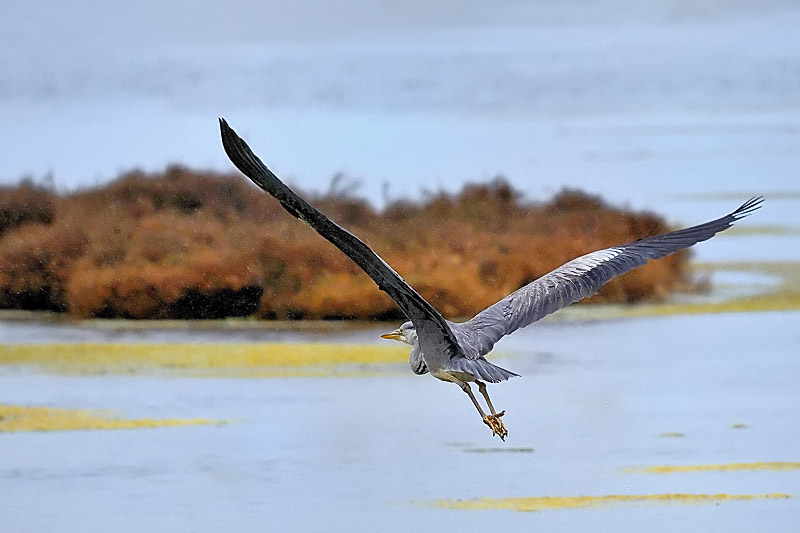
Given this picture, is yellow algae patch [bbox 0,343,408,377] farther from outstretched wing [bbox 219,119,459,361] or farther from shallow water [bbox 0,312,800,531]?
outstretched wing [bbox 219,119,459,361]

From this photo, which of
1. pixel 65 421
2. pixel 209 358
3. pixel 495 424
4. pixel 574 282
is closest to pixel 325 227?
pixel 495 424

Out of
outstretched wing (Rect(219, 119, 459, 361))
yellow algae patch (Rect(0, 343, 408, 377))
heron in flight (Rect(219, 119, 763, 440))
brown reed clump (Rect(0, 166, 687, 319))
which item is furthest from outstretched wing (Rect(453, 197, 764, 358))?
brown reed clump (Rect(0, 166, 687, 319))

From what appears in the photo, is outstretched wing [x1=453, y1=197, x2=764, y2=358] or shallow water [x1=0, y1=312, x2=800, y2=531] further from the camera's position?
shallow water [x1=0, y1=312, x2=800, y2=531]

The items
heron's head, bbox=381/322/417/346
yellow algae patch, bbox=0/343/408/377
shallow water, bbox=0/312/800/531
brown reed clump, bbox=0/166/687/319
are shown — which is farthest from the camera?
brown reed clump, bbox=0/166/687/319

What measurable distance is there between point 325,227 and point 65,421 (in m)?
8.25

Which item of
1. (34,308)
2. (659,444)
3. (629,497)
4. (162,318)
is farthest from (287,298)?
(629,497)

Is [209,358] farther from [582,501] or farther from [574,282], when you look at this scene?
[574,282]

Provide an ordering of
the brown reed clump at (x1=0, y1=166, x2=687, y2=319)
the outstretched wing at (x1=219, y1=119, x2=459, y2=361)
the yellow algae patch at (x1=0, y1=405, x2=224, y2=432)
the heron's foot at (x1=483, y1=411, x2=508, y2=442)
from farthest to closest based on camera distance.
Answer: the brown reed clump at (x1=0, y1=166, x2=687, y2=319), the yellow algae patch at (x1=0, y1=405, x2=224, y2=432), the heron's foot at (x1=483, y1=411, x2=508, y2=442), the outstretched wing at (x1=219, y1=119, x2=459, y2=361)

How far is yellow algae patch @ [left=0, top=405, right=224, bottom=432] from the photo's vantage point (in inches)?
664

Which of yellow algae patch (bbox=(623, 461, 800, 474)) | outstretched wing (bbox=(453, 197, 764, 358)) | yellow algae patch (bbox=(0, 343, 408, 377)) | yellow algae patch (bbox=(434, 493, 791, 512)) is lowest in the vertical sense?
yellow algae patch (bbox=(434, 493, 791, 512))

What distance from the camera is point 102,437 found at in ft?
54.4

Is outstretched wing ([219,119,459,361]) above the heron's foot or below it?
above

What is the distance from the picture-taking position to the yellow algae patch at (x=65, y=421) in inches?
664

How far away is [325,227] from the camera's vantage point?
950 cm
